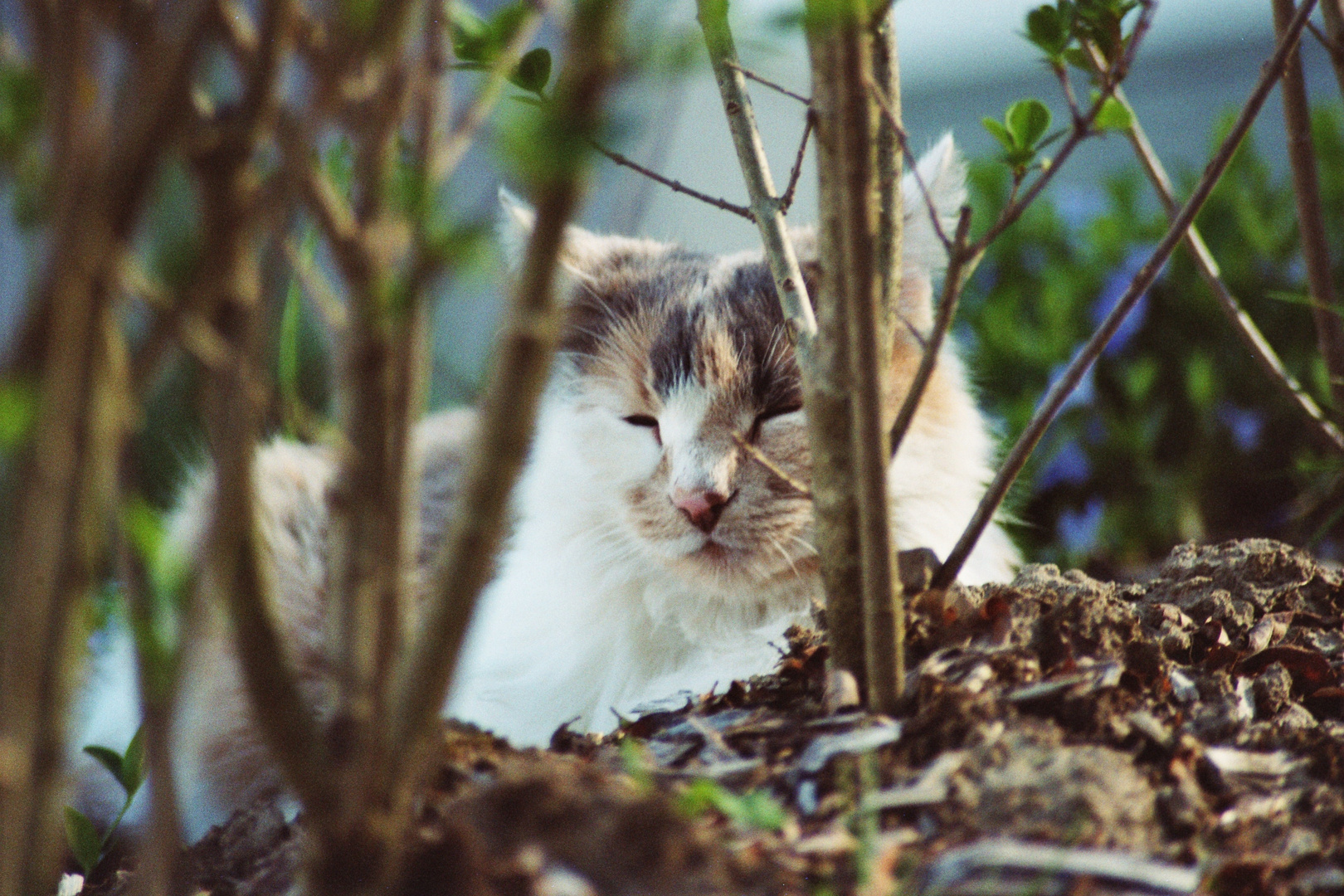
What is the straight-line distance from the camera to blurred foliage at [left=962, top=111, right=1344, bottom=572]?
9.44 feet

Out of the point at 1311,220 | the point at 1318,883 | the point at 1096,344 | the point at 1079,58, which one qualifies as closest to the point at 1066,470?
the point at 1311,220

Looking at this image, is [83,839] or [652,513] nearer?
[83,839]

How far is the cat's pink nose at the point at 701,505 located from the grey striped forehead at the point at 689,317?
19cm

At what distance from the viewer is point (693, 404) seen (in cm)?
160

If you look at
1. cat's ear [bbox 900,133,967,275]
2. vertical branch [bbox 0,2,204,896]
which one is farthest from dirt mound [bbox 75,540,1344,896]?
cat's ear [bbox 900,133,967,275]

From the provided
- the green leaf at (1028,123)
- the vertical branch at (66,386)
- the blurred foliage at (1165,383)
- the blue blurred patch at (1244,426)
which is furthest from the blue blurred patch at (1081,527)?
the vertical branch at (66,386)

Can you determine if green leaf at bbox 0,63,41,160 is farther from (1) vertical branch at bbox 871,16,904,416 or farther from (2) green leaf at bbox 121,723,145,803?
(2) green leaf at bbox 121,723,145,803

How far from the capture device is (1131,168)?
377 cm

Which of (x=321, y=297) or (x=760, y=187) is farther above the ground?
(x=760, y=187)

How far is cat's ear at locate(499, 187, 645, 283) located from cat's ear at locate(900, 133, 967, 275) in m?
0.56

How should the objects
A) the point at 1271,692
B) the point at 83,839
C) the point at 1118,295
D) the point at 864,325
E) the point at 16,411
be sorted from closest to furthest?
the point at 16,411
the point at 864,325
the point at 1271,692
the point at 83,839
the point at 1118,295

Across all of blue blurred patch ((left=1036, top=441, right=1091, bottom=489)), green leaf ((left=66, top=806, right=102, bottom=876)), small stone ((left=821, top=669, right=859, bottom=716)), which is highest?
blue blurred patch ((left=1036, top=441, right=1091, bottom=489))

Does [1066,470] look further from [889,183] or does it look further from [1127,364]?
[889,183]

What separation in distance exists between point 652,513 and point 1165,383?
2.16 meters
